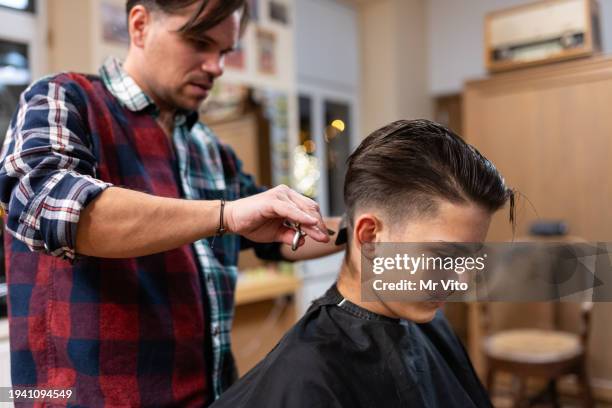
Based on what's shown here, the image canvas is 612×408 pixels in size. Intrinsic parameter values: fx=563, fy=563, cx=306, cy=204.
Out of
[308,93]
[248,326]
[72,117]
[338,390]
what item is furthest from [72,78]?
[308,93]

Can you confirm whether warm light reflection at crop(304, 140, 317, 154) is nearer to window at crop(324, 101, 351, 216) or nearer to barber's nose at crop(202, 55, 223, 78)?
window at crop(324, 101, 351, 216)

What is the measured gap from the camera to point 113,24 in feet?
A: 9.78

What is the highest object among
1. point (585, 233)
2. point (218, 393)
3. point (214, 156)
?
point (214, 156)

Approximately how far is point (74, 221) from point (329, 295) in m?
0.58

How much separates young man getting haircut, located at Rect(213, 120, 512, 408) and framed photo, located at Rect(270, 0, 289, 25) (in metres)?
3.10

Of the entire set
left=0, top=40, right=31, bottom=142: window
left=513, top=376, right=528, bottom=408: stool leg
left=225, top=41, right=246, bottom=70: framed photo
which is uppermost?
left=225, top=41, right=246, bottom=70: framed photo

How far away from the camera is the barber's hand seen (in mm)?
906

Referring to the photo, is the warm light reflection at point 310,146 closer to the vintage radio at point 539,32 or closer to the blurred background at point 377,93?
the blurred background at point 377,93

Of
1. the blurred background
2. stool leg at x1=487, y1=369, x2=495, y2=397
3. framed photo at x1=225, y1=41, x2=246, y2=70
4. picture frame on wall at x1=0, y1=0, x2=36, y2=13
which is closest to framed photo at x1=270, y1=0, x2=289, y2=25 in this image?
the blurred background

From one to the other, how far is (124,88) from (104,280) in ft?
1.48

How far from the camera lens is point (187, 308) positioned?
4.13 feet

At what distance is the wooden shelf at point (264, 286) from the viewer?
353 centimetres

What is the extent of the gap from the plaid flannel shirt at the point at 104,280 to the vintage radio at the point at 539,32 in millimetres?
1241

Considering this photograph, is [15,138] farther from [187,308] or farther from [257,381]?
[257,381]
